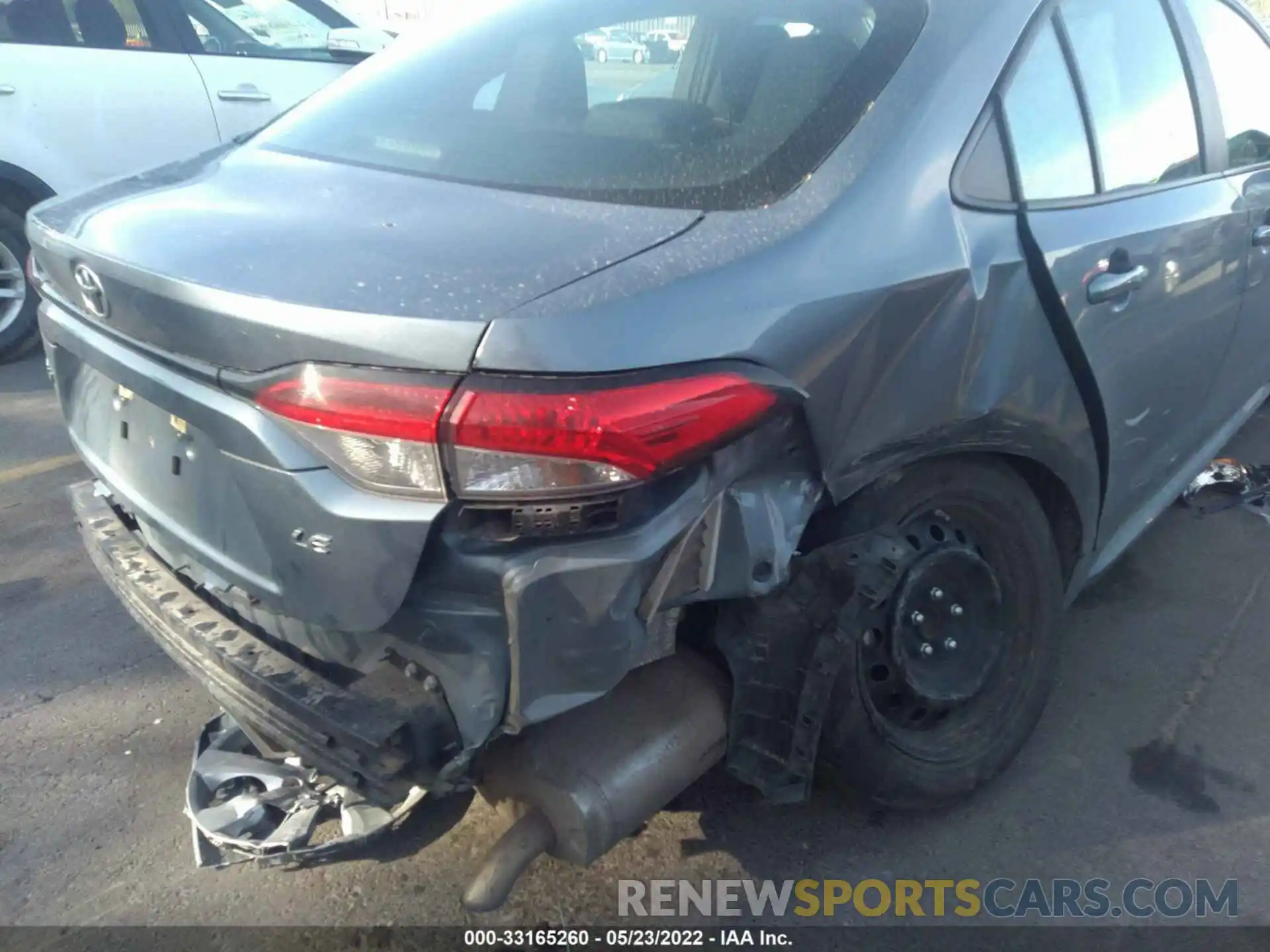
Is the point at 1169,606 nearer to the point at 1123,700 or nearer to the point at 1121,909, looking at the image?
the point at 1123,700

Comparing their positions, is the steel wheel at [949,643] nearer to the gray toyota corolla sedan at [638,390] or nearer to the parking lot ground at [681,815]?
the gray toyota corolla sedan at [638,390]

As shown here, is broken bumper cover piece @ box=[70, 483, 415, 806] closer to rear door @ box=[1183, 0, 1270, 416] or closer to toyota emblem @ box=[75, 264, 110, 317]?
toyota emblem @ box=[75, 264, 110, 317]

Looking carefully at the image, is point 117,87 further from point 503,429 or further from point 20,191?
point 503,429

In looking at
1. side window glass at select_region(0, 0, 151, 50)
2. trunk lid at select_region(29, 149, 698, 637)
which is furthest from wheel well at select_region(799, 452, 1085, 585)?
side window glass at select_region(0, 0, 151, 50)

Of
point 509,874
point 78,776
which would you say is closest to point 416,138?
point 509,874

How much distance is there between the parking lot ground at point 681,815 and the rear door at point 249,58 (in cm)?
341

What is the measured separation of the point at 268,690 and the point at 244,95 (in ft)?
15.8

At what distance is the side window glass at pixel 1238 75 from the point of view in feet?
9.98

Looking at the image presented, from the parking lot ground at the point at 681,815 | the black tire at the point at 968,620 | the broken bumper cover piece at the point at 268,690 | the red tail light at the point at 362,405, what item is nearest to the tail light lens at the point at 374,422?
the red tail light at the point at 362,405

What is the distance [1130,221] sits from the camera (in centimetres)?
244

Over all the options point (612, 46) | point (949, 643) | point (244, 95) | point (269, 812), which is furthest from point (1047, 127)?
point (244, 95)

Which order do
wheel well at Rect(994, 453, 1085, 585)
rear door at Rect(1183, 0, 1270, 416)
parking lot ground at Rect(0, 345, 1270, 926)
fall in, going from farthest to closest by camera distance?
rear door at Rect(1183, 0, 1270, 416), wheel well at Rect(994, 453, 1085, 585), parking lot ground at Rect(0, 345, 1270, 926)

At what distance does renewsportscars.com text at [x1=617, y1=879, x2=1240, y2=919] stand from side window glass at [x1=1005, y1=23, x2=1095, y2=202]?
1.47 meters

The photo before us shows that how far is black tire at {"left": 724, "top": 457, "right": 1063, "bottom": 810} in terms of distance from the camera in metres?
1.97
